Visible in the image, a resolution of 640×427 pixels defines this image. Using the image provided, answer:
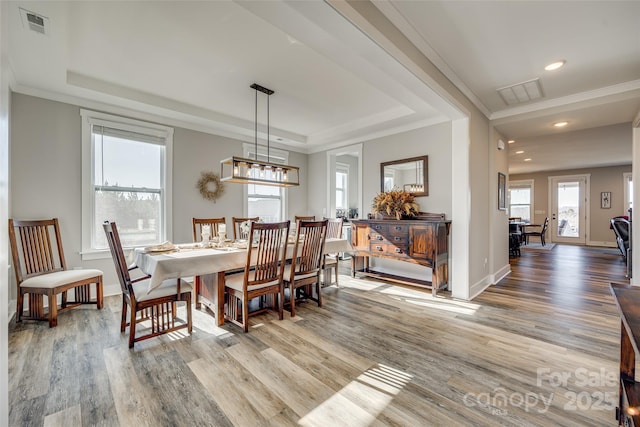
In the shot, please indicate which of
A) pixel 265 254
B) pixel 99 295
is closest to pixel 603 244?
pixel 265 254

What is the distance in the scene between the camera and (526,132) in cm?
448

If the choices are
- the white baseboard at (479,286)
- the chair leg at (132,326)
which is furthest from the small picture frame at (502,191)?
the chair leg at (132,326)

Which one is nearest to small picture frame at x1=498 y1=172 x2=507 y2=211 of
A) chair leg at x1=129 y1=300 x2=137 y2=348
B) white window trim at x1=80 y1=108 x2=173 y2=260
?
chair leg at x1=129 y1=300 x2=137 y2=348

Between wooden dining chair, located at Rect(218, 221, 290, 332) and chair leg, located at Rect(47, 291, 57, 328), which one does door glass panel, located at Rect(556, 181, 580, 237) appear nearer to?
wooden dining chair, located at Rect(218, 221, 290, 332)

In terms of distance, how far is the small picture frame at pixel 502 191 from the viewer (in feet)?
14.8

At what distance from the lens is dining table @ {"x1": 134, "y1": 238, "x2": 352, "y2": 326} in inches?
89.0

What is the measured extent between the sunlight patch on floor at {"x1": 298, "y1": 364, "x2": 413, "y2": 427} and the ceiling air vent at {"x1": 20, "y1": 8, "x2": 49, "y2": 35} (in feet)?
10.9

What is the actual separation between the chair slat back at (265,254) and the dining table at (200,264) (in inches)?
5.8

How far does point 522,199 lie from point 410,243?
9.37m

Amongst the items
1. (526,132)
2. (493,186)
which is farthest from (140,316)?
(526,132)

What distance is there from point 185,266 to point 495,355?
8.58 feet

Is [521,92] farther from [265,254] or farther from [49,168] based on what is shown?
[49,168]

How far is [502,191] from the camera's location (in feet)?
15.3

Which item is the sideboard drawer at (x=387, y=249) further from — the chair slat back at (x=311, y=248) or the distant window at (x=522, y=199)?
the distant window at (x=522, y=199)
